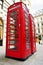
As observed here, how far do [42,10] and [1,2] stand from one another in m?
38.5

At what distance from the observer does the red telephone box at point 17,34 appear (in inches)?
171

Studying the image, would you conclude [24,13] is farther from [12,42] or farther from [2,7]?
[2,7]

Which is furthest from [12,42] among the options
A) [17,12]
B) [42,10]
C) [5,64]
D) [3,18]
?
[42,10]

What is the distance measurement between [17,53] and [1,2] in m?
10.4

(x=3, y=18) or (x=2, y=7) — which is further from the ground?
(x=2, y=7)

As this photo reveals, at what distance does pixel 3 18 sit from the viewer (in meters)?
14.1

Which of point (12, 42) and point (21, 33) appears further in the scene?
point (12, 42)

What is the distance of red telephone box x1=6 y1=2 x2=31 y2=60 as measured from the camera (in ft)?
14.2

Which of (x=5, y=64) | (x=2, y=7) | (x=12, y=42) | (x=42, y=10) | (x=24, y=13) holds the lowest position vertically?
(x=5, y=64)

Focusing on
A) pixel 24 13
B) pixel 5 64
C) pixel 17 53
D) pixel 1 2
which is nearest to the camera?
pixel 5 64

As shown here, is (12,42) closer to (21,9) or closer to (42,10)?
(21,9)

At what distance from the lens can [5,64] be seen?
3.47 meters

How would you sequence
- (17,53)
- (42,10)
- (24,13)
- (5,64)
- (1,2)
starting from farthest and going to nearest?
1. (42,10)
2. (1,2)
3. (24,13)
4. (17,53)
5. (5,64)

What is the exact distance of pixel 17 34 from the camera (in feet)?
14.8
